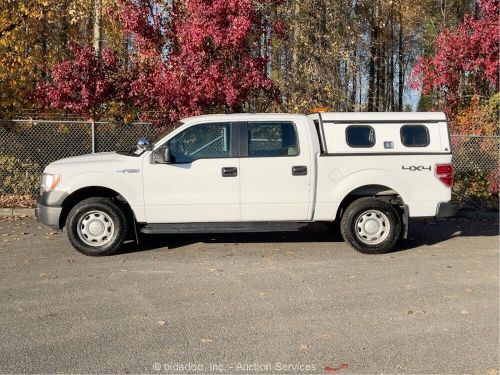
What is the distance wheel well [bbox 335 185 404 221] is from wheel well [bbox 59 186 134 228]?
298 cm

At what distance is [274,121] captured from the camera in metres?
7.54

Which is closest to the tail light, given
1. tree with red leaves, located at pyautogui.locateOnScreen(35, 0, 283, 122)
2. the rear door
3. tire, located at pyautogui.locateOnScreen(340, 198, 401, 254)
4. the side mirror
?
tire, located at pyautogui.locateOnScreen(340, 198, 401, 254)

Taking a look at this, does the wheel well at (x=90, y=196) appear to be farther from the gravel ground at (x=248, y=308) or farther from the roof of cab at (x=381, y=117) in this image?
the roof of cab at (x=381, y=117)

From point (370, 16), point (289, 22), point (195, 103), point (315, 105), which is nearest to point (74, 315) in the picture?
point (195, 103)

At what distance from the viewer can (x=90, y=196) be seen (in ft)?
24.6

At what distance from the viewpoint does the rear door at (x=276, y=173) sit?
7.36m

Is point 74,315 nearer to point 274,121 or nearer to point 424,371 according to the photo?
point 424,371

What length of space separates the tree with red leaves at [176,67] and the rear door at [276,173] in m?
3.37

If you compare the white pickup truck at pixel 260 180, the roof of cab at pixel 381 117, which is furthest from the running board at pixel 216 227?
the roof of cab at pixel 381 117

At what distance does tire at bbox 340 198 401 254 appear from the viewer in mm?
7598

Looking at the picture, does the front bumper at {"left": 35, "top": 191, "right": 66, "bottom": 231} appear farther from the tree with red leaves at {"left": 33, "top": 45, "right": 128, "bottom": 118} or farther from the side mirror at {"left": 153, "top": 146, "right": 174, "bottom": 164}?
the tree with red leaves at {"left": 33, "top": 45, "right": 128, "bottom": 118}

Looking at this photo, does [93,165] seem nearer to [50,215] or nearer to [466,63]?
[50,215]

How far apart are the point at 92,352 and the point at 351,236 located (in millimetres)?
4334

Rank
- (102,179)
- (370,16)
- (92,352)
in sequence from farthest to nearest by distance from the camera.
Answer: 1. (370,16)
2. (102,179)
3. (92,352)
